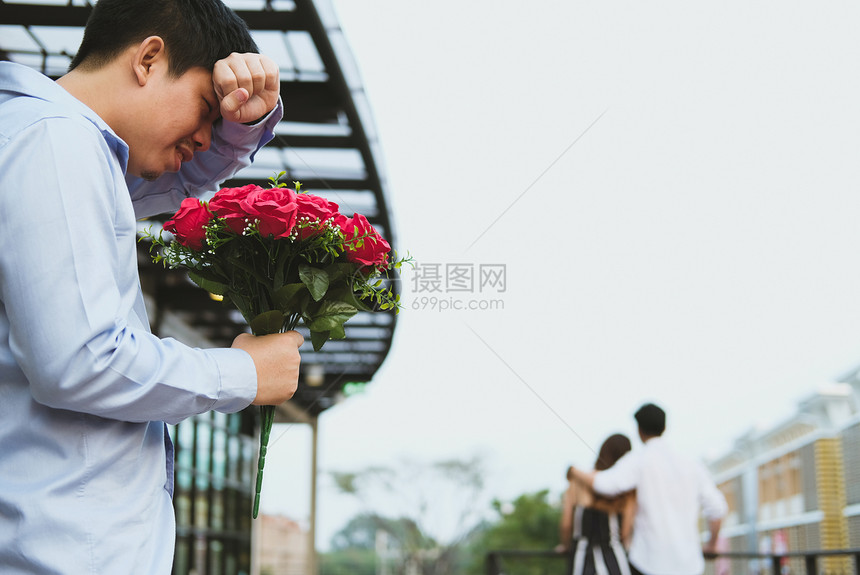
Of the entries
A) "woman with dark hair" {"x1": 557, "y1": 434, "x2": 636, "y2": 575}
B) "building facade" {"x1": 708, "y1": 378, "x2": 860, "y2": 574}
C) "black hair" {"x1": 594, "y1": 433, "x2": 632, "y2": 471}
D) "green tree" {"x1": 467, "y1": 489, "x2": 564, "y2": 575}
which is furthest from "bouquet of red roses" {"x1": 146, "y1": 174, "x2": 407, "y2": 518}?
"green tree" {"x1": 467, "y1": 489, "x2": 564, "y2": 575}

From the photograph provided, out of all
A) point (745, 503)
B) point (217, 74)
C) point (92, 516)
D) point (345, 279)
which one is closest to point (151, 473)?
point (92, 516)

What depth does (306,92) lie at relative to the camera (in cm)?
377

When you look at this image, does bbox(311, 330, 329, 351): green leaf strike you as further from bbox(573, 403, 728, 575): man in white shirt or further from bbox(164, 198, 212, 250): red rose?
bbox(573, 403, 728, 575): man in white shirt

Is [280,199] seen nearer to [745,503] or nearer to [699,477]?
[699,477]

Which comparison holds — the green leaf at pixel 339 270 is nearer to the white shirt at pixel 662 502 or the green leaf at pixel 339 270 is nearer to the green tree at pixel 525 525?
the white shirt at pixel 662 502

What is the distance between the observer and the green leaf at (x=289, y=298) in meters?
0.80

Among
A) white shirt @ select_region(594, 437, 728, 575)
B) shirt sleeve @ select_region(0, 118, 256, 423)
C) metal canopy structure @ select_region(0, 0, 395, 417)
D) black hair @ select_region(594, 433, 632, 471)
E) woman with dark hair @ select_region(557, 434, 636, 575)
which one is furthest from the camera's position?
black hair @ select_region(594, 433, 632, 471)

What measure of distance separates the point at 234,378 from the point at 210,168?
0.44 metres

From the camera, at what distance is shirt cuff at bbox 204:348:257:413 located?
2.20ft

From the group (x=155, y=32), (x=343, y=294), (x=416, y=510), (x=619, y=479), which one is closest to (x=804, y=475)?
(x=416, y=510)

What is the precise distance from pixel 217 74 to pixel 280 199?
6.2 inches

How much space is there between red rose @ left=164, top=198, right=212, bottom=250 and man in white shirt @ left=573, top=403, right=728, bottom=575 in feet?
8.39

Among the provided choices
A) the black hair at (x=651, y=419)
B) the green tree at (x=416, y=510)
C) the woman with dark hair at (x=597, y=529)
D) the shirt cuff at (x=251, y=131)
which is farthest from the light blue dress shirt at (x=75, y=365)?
the green tree at (x=416, y=510)

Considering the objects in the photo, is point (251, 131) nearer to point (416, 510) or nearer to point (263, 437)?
point (263, 437)
